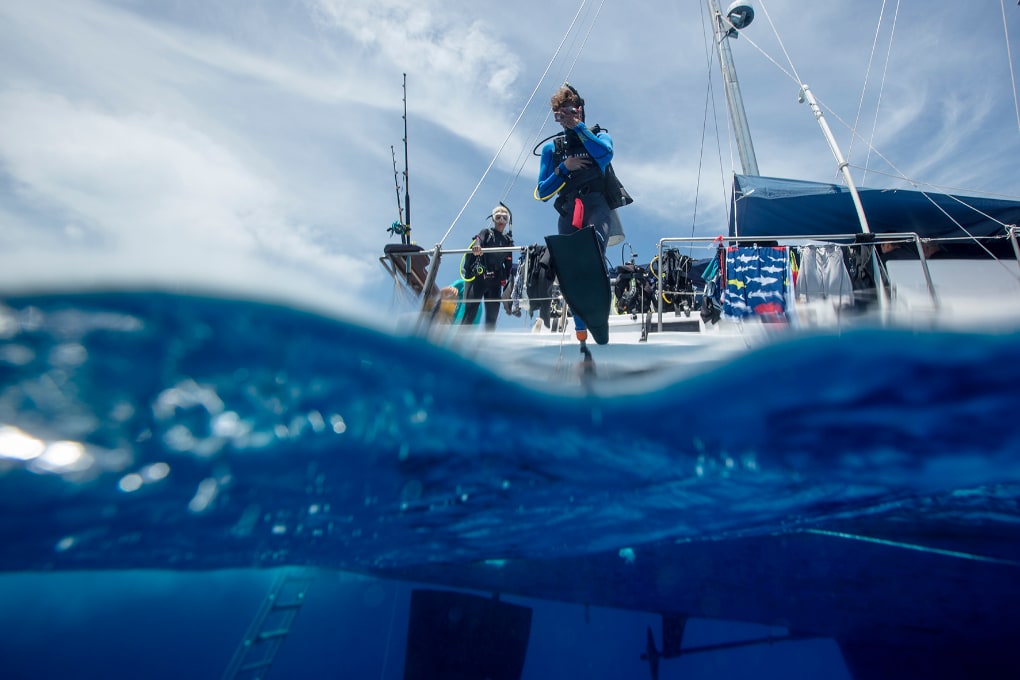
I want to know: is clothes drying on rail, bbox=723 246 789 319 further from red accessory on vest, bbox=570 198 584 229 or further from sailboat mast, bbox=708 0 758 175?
sailboat mast, bbox=708 0 758 175

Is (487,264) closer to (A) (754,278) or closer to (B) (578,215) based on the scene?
(B) (578,215)

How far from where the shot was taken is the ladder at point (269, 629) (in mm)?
5531

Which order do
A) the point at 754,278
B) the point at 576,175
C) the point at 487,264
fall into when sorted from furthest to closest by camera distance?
the point at 487,264, the point at 754,278, the point at 576,175

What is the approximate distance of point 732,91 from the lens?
11.8m

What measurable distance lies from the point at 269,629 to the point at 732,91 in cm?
1549

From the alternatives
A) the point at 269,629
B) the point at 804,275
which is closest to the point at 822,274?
the point at 804,275

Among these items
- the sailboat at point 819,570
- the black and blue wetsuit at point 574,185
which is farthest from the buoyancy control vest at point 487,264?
the black and blue wetsuit at point 574,185

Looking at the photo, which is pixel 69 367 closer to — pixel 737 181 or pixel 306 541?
pixel 306 541

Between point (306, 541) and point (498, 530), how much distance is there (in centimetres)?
164

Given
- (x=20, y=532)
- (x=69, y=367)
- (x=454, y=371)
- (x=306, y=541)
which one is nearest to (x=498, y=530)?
→ (x=306, y=541)

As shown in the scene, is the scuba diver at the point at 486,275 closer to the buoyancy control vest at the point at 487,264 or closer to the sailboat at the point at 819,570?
the buoyancy control vest at the point at 487,264

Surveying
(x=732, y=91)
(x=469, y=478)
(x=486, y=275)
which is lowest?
(x=469, y=478)

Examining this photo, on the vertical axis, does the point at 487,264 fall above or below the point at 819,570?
above

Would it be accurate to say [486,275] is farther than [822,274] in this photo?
Yes
